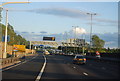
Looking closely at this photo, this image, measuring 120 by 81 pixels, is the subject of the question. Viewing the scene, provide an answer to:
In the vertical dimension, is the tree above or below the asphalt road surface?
above

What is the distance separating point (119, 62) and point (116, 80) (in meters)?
29.5

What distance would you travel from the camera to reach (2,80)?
1555cm

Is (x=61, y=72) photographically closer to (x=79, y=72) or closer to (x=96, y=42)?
(x=79, y=72)

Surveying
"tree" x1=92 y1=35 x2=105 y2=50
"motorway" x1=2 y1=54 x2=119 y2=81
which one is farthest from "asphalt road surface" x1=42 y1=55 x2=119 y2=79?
"tree" x1=92 y1=35 x2=105 y2=50

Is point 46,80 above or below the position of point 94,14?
below

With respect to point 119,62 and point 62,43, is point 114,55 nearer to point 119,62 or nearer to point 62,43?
point 119,62

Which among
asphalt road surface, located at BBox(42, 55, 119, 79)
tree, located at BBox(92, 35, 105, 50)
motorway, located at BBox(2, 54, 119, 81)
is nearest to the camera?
motorway, located at BBox(2, 54, 119, 81)

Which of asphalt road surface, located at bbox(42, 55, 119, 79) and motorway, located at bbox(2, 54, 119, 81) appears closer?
motorway, located at bbox(2, 54, 119, 81)

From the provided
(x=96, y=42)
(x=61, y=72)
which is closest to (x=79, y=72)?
(x=61, y=72)

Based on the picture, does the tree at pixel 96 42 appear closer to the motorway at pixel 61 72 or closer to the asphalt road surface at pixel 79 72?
the asphalt road surface at pixel 79 72

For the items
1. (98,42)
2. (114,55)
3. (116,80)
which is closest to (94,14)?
(114,55)

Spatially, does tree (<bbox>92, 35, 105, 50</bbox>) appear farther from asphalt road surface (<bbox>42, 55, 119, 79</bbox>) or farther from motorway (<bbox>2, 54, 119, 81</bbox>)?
motorway (<bbox>2, 54, 119, 81</bbox>)

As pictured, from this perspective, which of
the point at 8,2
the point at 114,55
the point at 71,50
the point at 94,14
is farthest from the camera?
the point at 71,50

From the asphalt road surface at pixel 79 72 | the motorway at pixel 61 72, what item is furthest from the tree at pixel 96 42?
the motorway at pixel 61 72
